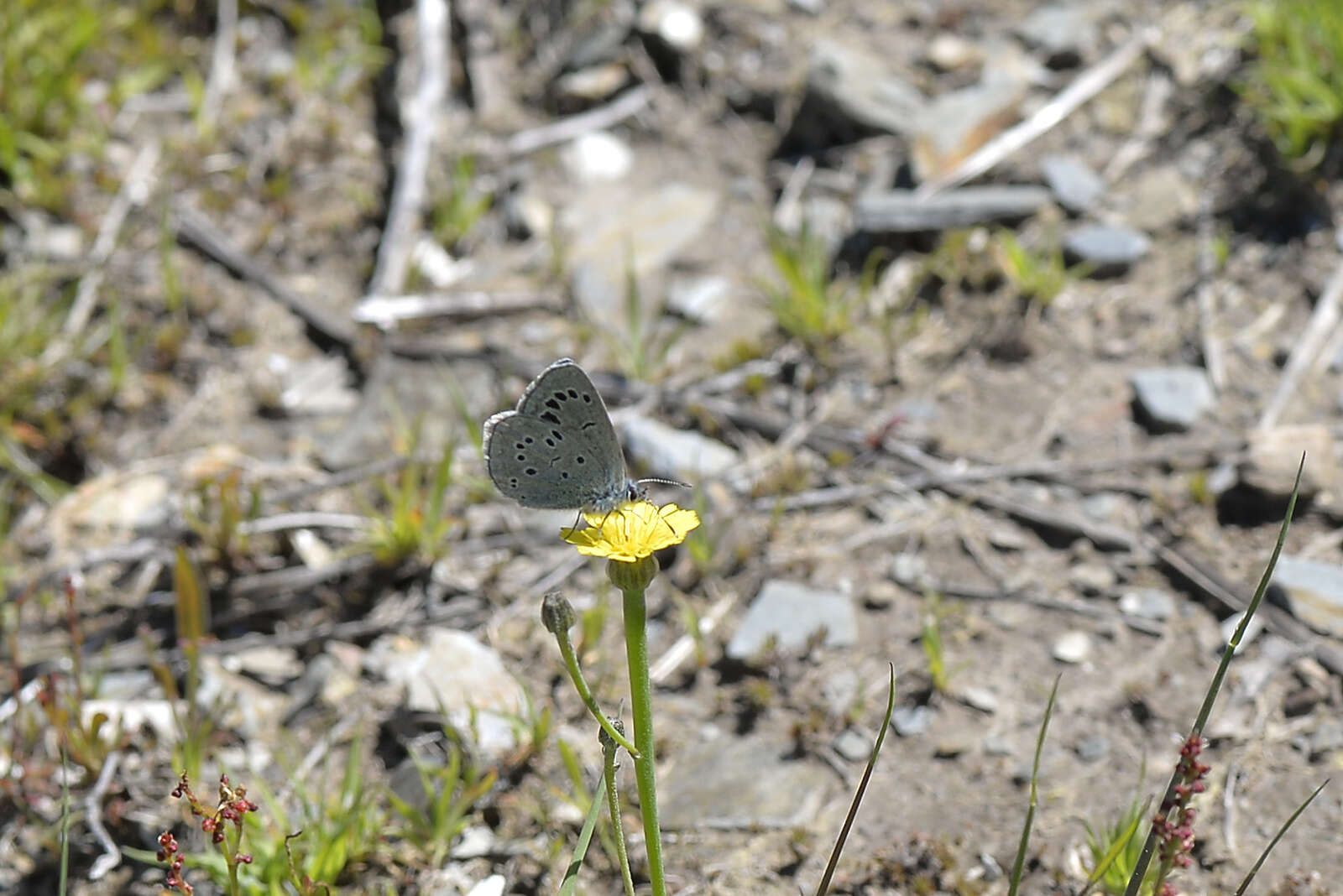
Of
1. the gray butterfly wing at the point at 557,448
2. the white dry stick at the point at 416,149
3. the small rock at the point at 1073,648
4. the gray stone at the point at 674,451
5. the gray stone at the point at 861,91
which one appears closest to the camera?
the gray butterfly wing at the point at 557,448

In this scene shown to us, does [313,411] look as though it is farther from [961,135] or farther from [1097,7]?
[1097,7]

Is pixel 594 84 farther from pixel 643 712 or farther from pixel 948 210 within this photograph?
pixel 643 712

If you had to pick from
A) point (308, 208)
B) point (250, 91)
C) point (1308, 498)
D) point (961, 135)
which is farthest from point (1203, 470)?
point (250, 91)

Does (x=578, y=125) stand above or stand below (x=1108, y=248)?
above

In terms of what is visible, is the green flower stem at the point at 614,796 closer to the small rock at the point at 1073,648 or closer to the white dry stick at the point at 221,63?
the small rock at the point at 1073,648

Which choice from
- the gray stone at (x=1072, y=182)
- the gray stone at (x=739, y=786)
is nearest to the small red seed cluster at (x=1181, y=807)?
the gray stone at (x=739, y=786)

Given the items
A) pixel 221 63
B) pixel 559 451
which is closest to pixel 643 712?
pixel 559 451

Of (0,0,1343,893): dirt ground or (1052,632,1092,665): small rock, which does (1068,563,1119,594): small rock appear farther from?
(1052,632,1092,665): small rock
